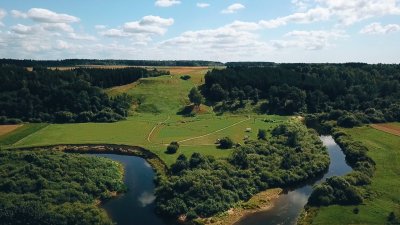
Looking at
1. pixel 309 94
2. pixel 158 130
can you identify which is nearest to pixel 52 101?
pixel 158 130

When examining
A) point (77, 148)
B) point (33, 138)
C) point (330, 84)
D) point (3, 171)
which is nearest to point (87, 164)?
point (3, 171)

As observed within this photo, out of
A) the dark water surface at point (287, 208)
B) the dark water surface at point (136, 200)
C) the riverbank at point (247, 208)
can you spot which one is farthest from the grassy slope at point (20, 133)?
the dark water surface at point (287, 208)

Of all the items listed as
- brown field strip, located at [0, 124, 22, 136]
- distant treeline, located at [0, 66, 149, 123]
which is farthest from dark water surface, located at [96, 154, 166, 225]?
distant treeline, located at [0, 66, 149, 123]

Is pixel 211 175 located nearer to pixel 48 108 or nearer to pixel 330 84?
pixel 48 108

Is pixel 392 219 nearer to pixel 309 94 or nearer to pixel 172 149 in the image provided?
pixel 172 149

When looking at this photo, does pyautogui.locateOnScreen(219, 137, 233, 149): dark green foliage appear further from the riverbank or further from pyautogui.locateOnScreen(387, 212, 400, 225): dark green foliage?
pyautogui.locateOnScreen(387, 212, 400, 225): dark green foliage

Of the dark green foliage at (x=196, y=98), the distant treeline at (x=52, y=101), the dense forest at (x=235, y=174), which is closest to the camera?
the dense forest at (x=235, y=174)

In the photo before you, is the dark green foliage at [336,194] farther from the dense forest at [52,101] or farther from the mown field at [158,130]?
the dense forest at [52,101]
